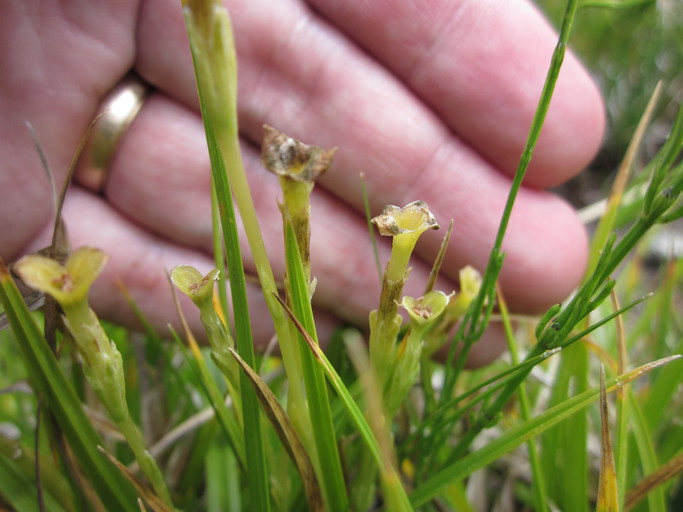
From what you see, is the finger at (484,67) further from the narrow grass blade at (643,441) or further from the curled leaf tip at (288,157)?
the curled leaf tip at (288,157)

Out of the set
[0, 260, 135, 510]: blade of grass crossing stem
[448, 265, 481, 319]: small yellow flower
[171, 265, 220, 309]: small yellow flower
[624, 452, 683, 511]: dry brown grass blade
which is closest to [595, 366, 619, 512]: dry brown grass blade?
[624, 452, 683, 511]: dry brown grass blade

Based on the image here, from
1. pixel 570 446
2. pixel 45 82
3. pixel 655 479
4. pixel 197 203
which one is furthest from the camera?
Result: pixel 197 203

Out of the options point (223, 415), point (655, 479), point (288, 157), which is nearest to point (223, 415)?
point (223, 415)

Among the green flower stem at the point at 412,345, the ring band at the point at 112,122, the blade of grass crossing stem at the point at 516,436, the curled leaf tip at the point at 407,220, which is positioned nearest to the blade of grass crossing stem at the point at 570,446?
the blade of grass crossing stem at the point at 516,436

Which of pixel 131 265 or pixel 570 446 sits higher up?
pixel 570 446

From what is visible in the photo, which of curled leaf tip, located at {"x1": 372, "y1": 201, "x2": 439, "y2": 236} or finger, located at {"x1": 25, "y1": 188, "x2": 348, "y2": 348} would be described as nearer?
curled leaf tip, located at {"x1": 372, "y1": 201, "x2": 439, "y2": 236}

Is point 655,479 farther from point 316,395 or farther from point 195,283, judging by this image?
point 195,283

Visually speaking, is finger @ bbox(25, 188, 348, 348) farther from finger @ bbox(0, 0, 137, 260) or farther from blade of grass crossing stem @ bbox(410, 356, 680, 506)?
blade of grass crossing stem @ bbox(410, 356, 680, 506)
